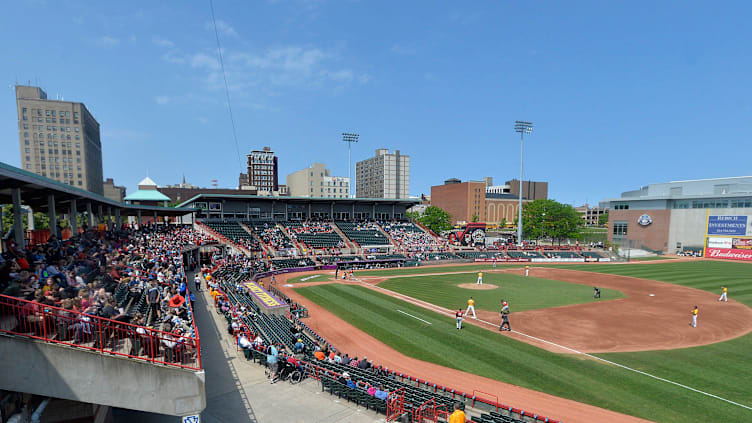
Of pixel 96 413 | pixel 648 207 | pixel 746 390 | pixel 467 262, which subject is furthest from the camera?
pixel 648 207

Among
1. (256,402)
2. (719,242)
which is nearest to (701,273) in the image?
(719,242)

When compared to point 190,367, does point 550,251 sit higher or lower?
lower

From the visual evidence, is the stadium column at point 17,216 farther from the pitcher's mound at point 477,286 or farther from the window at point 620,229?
the window at point 620,229

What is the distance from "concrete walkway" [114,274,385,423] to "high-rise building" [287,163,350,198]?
11877 cm

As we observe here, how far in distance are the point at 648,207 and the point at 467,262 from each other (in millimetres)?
45421

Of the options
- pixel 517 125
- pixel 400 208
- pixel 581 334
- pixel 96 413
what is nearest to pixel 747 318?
pixel 581 334

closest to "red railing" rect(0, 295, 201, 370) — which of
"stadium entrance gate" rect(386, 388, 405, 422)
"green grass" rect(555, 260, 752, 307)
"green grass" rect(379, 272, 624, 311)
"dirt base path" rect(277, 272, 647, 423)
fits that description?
"stadium entrance gate" rect(386, 388, 405, 422)

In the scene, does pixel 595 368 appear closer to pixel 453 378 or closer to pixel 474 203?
pixel 453 378

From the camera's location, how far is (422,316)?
81.1 feet

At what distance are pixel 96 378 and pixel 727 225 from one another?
86.9 metres

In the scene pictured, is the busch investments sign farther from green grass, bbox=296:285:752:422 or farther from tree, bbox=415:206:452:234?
tree, bbox=415:206:452:234

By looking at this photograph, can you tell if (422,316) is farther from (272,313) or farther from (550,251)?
(550,251)

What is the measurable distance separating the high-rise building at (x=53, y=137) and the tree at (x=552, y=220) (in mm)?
123944

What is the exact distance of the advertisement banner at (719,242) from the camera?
59844 mm
